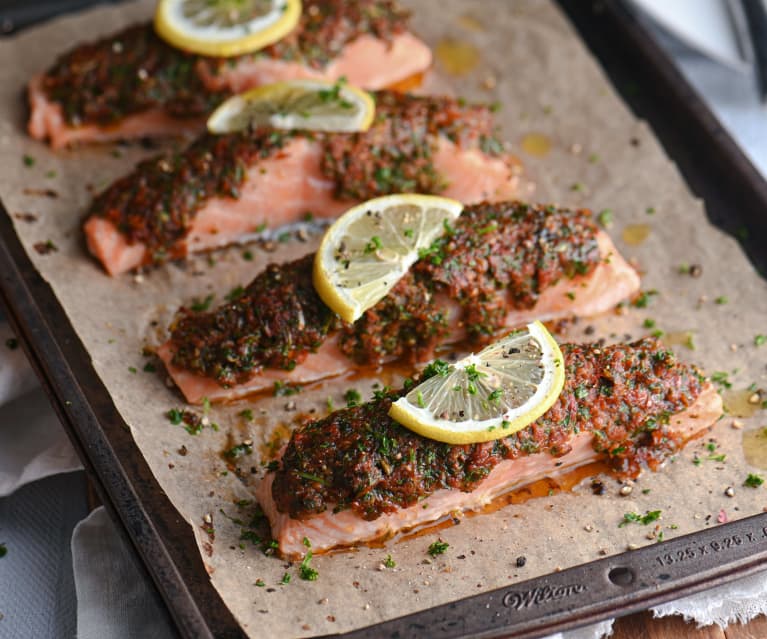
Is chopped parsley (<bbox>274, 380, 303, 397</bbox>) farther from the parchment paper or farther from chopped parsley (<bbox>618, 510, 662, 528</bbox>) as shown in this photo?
chopped parsley (<bbox>618, 510, 662, 528</bbox>)

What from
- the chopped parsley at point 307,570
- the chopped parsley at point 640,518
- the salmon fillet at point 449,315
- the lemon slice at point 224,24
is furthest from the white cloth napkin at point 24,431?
the chopped parsley at point 640,518

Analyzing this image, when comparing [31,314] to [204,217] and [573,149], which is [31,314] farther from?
[573,149]

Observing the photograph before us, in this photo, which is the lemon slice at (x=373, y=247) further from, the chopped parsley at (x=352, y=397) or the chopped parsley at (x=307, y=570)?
the chopped parsley at (x=307, y=570)

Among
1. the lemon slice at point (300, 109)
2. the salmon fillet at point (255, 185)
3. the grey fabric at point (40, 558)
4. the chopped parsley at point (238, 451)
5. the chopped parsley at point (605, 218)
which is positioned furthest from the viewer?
the chopped parsley at point (605, 218)

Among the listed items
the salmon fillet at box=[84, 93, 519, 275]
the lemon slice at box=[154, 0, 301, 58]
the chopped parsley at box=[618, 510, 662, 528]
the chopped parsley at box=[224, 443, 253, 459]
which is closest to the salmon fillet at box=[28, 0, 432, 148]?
the lemon slice at box=[154, 0, 301, 58]

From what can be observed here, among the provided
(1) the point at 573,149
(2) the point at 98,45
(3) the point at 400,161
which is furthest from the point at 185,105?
(1) the point at 573,149

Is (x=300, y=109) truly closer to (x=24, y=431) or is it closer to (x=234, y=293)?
(x=234, y=293)
